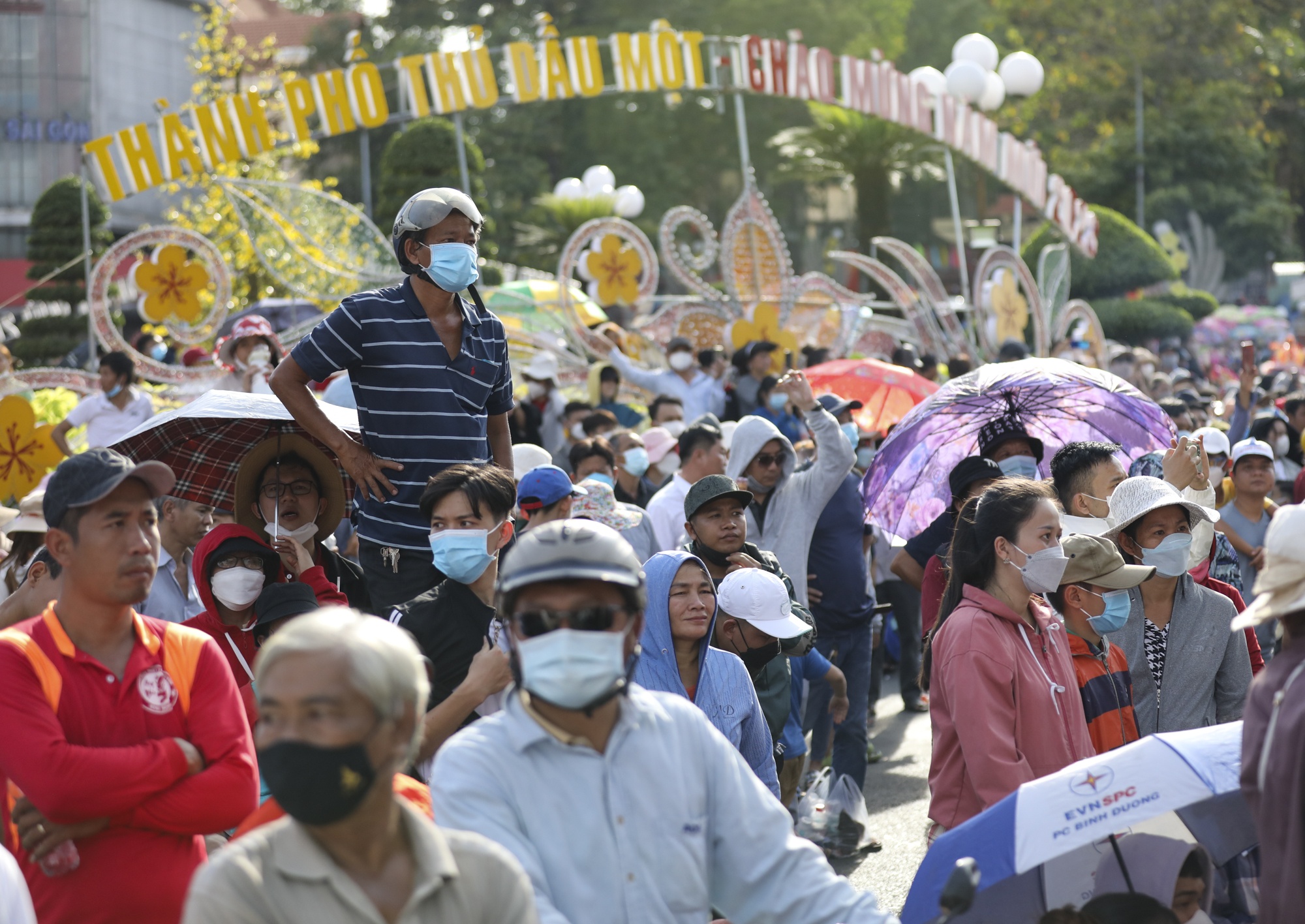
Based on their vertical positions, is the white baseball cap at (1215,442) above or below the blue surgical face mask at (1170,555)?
below

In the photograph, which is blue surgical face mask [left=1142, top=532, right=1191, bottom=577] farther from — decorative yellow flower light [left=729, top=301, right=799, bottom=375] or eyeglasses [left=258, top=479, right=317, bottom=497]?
decorative yellow flower light [left=729, top=301, right=799, bottom=375]

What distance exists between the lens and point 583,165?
48438 millimetres

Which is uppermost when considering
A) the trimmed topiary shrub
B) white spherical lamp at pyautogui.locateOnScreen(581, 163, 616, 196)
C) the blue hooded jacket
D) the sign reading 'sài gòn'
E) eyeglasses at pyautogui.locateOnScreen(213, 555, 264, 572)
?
the sign reading 'sài gòn'

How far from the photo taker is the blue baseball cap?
6.27m

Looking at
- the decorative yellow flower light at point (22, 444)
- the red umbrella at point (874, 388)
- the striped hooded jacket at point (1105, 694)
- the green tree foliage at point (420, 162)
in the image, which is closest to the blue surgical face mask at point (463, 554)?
the striped hooded jacket at point (1105, 694)

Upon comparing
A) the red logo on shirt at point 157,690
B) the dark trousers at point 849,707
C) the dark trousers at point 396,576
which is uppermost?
the red logo on shirt at point 157,690

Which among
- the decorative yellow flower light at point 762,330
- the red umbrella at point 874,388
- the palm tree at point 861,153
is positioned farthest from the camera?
the palm tree at point 861,153

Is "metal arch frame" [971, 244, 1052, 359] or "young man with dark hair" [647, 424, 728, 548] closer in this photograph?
"young man with dark hair" [647, 424, 728, 548]

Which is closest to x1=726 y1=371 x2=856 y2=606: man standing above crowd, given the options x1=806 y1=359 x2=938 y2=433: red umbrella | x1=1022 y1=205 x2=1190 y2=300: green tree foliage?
x1=806 y1=359 x2=938 y2=433: red umbrella

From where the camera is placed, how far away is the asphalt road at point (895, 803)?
6.86 metres

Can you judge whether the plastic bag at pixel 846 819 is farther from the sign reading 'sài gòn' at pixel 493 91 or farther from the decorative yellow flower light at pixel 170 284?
the sign reading 'sài gòn' at pixel 493 91

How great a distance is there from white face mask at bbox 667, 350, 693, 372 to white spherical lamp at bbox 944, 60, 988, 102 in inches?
471

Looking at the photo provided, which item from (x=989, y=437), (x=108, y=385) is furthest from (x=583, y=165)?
A: (x=989, y=437)

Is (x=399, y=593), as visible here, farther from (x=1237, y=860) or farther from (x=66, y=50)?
(x=66, y=50)
